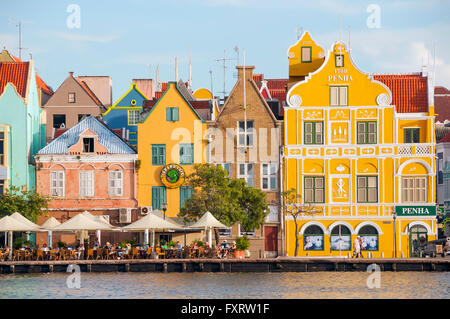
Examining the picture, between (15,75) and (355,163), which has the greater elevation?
(15,75)

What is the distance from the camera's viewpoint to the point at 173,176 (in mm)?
95438

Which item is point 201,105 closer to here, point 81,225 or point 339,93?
point 339,93

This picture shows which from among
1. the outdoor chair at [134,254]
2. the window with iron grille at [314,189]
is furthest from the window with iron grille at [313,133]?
the outdoor chair at [134,254]

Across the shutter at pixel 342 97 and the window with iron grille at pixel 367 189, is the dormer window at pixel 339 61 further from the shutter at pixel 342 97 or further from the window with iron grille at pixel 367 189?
the window with iron grille at pixel 367 189

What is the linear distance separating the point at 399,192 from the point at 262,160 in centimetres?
1013

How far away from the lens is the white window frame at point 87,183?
95.6 meters

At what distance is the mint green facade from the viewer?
9594cm

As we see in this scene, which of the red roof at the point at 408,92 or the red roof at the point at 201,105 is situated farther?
the red roof at the point at 201,105

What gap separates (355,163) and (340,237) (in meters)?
5.40

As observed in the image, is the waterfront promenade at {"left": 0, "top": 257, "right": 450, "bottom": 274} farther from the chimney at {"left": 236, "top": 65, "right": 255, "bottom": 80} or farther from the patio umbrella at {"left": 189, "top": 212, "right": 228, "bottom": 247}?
the chimney at {"left": 236, "top": 65, "right": 255, "bottom": 80}

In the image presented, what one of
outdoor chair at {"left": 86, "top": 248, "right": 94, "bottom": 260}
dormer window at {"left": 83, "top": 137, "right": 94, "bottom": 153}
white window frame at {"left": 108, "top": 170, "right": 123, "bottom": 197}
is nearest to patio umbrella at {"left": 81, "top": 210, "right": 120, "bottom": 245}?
outdoor chair at {"left": 86, "top": 248, "right": 94, "bottom": 260}

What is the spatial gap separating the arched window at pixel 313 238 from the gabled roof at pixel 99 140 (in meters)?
14.0

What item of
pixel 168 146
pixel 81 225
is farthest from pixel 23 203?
pixel 168 146
